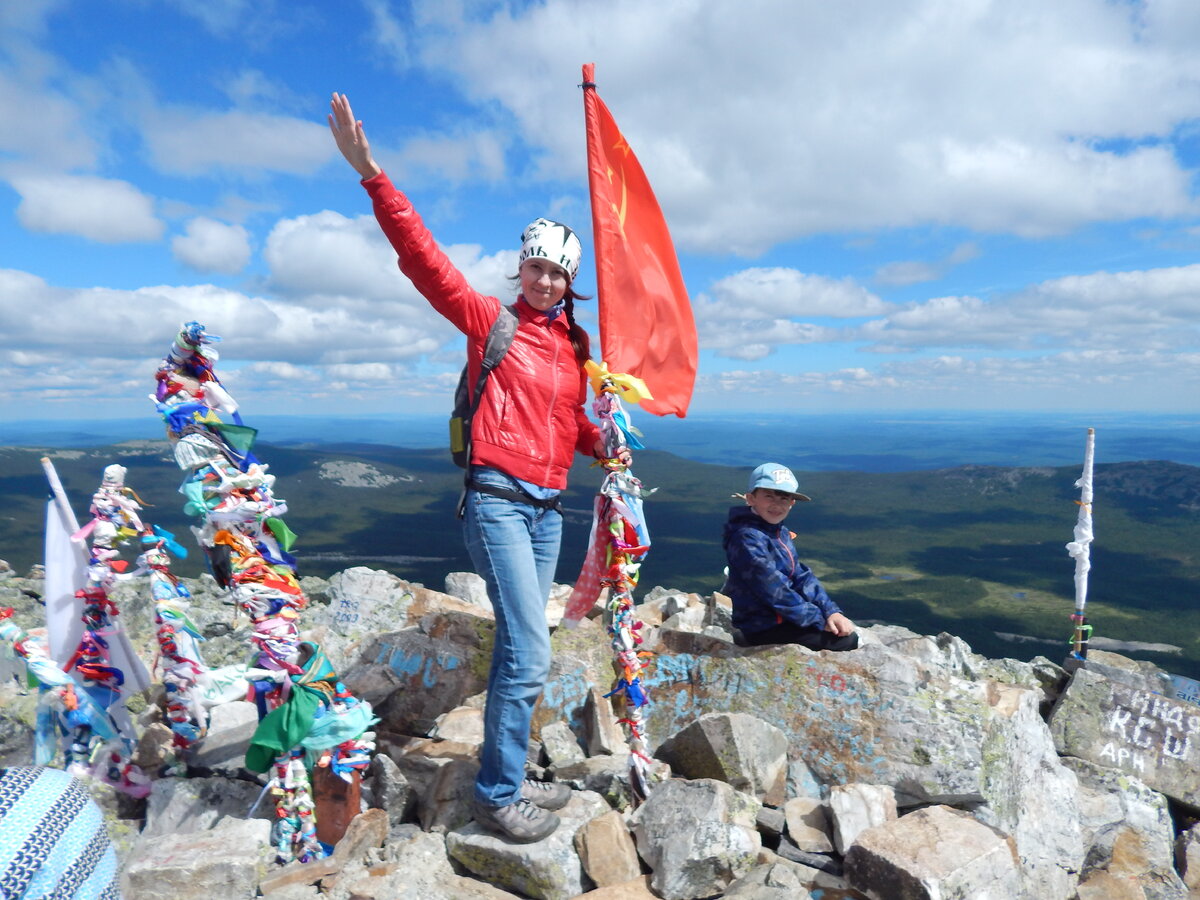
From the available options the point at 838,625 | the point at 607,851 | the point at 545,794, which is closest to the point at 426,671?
the point at 545,794

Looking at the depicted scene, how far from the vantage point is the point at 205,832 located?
4285 millimetres

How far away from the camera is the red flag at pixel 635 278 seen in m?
5.70

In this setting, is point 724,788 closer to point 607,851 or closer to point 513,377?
point 607,851

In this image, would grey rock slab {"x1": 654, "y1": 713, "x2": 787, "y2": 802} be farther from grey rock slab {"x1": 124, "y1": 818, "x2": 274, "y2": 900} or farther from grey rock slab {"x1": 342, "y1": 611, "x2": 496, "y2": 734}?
grey rock slab {"x1": 124, "y1": 818, "x2": 274, "y2": 900}

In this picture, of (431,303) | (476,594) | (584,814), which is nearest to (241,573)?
(431,303)

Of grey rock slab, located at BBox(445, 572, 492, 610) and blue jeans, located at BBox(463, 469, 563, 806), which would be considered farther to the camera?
grey rock slab, located at BBox(445, 572, 492, 610)

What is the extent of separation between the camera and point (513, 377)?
14.1ft

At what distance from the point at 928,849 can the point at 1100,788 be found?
12.8 ft

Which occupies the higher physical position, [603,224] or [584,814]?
[603,224]

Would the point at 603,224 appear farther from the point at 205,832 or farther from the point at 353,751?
the point at 205,832

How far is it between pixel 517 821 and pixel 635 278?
4358mm

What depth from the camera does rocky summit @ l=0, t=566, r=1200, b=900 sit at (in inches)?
162

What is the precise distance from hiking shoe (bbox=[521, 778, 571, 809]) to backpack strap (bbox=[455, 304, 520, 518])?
6.33 feet

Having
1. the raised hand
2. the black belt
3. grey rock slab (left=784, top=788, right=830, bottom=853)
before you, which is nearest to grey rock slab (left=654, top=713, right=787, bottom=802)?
grey rock slab (left=784, top=788, right=830, bottom=853)
